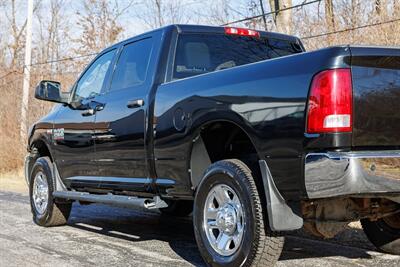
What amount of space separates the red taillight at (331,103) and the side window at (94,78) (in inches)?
137

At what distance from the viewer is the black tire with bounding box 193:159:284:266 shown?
4492 mm

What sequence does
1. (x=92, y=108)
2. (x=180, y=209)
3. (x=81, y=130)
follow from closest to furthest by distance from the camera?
(x=92, y=108) → (x=81, y=130) → (x=180, y=209)

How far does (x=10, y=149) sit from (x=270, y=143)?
17.9 meters

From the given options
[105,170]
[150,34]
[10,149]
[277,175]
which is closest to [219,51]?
[150,34]

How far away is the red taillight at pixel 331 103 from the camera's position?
4102 mm

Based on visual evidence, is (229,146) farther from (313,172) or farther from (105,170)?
(105,170)

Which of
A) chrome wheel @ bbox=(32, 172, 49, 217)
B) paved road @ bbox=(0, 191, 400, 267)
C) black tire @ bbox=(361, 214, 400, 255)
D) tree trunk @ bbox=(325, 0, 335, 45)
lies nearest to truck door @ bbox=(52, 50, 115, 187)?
chrome wheel @ bbox=(32, 172, 49, 217)

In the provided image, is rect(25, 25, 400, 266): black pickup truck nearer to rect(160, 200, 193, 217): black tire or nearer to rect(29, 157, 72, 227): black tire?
rect(29, 157, 72, 227): black tire

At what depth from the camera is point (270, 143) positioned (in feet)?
14.6

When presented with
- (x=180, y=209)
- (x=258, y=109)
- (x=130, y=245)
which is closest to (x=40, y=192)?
(x=180, y=209)

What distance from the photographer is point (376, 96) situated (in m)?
4.24

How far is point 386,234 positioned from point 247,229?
185 cm

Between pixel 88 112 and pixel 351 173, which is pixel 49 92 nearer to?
pixel 88 112

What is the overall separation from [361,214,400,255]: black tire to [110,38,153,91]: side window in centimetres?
268
